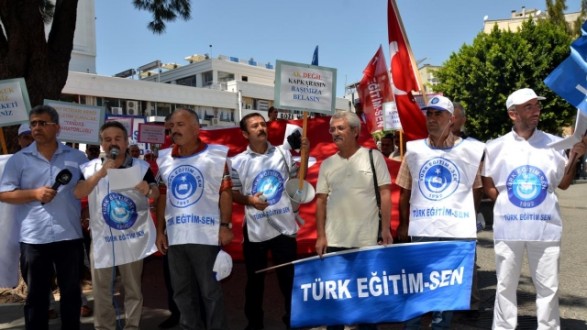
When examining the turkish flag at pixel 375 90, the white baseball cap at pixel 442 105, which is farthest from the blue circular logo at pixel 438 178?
the turkish flag at pixel 375 90

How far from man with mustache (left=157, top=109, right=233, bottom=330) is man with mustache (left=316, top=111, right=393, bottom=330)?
793 mm

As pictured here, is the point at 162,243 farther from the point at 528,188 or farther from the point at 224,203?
the point at 528,188

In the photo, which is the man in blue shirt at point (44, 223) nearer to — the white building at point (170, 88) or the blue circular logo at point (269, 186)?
the blue circular logo at point (269, 186)

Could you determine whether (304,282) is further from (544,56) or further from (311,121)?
(544,56)

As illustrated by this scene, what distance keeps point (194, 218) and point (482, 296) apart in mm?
3371

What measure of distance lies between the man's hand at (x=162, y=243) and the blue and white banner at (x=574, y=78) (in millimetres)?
3026

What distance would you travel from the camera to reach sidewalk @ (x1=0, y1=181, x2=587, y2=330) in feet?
15.5

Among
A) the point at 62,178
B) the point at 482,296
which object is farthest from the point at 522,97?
the point at 62,178

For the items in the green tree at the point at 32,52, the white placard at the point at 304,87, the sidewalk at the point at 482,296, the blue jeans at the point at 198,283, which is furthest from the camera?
the green tree at the point at 32,52

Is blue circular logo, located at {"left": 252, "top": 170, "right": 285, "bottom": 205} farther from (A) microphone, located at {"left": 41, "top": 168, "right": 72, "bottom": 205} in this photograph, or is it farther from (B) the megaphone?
(A) microphone, located at {"left": 41, "top": 168, "right": 72, "bottom": 205}

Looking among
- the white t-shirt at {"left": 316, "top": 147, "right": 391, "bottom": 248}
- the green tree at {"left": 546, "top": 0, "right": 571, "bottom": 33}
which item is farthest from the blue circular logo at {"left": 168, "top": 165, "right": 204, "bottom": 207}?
the green tree at {"left": 546, "top": 0, "right": 571, "bottom": 33}

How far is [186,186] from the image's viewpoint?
3938 mm

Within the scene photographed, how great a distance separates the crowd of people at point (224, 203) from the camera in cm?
364

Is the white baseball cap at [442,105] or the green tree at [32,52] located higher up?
the green tree at [32,52]
